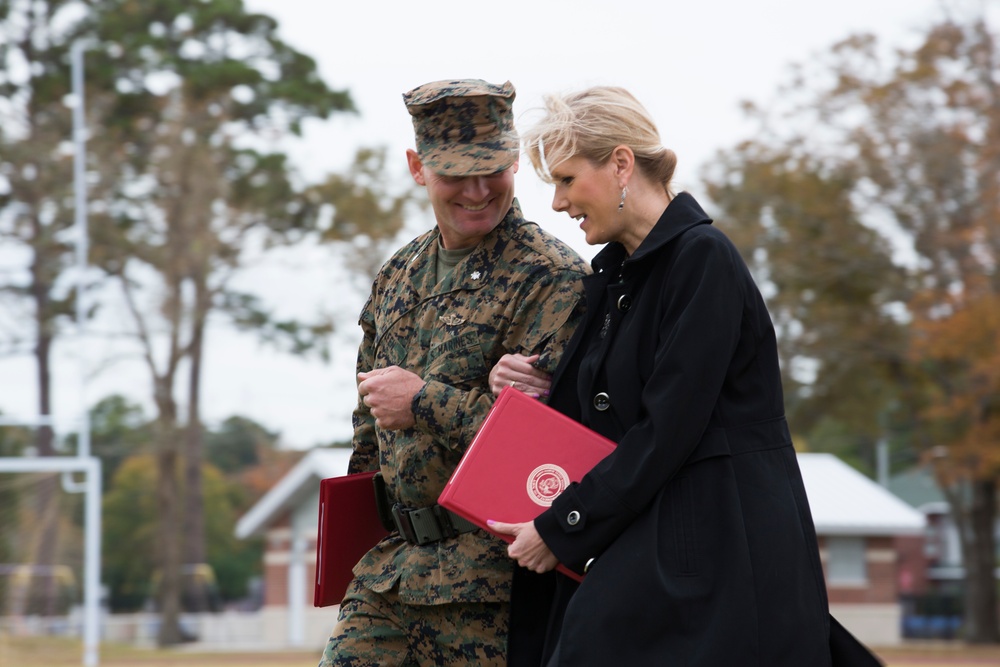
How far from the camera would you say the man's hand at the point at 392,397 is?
357 cm

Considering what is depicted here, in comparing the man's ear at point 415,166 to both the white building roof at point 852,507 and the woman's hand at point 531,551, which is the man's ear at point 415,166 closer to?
the woman's hand at point 531,551

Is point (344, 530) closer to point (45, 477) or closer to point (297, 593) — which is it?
point (45, 477)

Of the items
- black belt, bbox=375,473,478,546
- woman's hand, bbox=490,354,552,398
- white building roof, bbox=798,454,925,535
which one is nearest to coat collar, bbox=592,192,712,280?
woman's hand, bbox=490,354,552,398

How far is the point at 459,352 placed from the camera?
3705mm

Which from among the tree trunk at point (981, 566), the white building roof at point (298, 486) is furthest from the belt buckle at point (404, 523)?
the white building roof at point (298, 486)

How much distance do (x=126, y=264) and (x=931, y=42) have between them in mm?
16284

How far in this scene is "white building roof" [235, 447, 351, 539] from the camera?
38.1 m

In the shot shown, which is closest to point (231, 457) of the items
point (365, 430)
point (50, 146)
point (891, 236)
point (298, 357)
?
point (298, 357)

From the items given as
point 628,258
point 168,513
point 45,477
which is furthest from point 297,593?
point 628,258

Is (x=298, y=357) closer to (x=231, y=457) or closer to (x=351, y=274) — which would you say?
(x=351, y=274)

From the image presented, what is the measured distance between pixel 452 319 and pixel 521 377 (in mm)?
340

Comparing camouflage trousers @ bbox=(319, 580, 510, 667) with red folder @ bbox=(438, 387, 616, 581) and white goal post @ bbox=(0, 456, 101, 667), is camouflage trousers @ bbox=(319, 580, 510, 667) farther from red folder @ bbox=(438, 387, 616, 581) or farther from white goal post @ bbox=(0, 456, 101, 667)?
white goal post @ bbox=(0, 456, 101, 667)

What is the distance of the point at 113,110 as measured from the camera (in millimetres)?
29750

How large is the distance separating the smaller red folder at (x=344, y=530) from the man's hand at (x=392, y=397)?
0.38m
